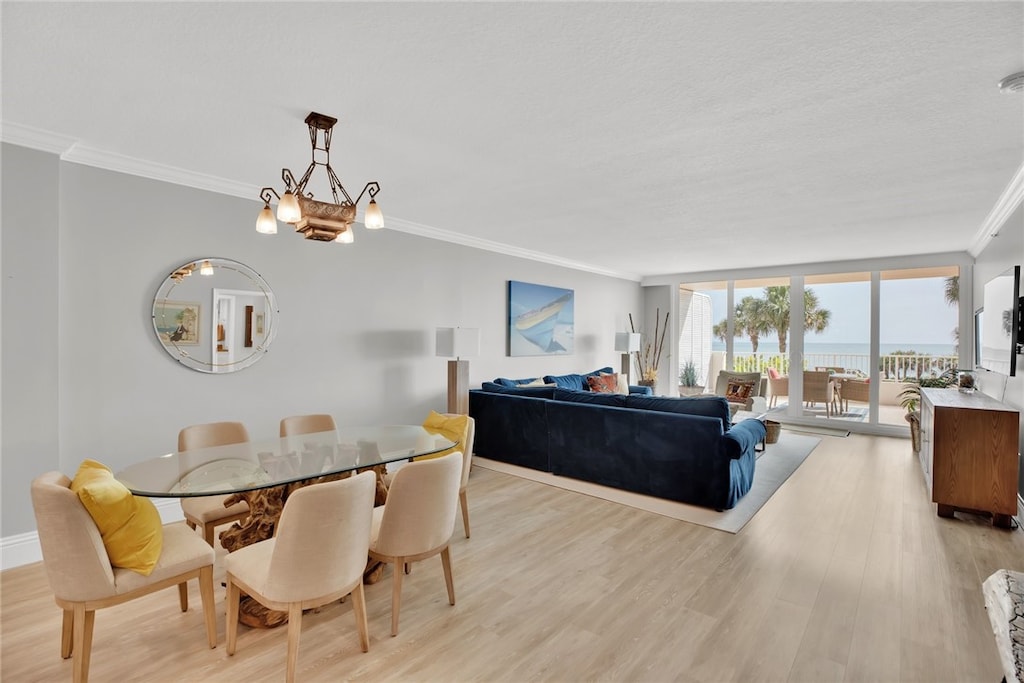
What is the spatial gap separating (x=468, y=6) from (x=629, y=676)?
259 centimetres

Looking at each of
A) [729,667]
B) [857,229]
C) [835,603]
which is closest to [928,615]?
[835,603]

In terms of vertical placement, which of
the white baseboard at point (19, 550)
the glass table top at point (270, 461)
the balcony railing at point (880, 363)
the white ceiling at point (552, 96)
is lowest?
the white baseboard at point (19, 550)

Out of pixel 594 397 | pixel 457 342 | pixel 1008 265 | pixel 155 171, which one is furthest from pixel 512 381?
pixel 1008 265

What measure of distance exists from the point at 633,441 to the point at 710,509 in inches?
30.2

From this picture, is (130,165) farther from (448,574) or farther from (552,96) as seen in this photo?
(448,574)

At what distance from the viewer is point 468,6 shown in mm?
1677

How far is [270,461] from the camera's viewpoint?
8.17 ft

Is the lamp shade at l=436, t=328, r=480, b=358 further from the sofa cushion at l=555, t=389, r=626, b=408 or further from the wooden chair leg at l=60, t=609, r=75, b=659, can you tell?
the wooden chair leg at l=60, t=609, r=75, b=659

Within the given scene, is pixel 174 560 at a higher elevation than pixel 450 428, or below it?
below

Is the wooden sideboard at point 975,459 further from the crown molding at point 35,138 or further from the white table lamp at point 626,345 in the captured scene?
the crown molding at point 35,138

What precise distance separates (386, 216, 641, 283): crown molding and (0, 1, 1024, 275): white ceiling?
2.85 ft

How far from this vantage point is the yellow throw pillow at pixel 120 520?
70.2 inches

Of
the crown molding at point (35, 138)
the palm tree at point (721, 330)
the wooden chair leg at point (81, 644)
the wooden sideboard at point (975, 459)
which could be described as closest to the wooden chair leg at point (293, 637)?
the wooden chair leg at point (81, 644)

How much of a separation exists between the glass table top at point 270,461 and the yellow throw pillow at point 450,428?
8 centimetres
